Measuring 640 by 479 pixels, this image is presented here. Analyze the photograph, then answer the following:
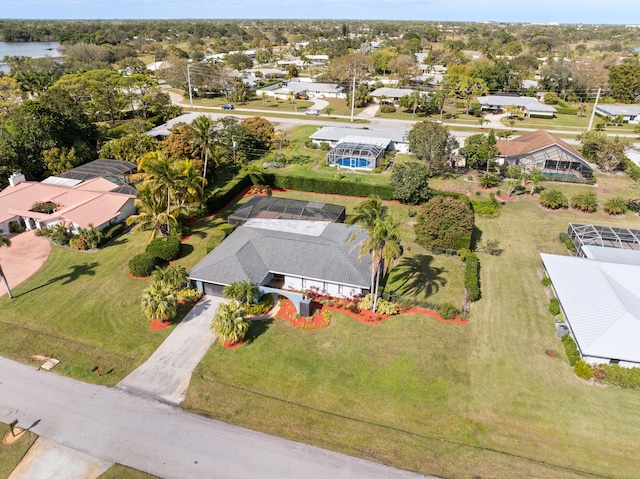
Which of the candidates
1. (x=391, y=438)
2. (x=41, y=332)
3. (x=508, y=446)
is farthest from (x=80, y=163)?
(x=508, y=446)

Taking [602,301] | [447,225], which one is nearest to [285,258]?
[447,225]

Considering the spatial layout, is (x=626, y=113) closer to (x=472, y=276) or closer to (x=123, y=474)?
(x=472, y=276)

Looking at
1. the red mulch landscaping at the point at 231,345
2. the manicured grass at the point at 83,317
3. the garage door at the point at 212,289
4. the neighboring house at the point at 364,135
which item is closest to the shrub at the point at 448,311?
the red mulch landscaping at the point at 231,345

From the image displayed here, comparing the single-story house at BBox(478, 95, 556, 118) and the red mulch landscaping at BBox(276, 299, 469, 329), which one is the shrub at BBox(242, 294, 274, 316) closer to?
the red mulch landscaping at BBox(276, 299, 469, 329)

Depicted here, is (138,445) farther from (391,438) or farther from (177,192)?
(177,192)

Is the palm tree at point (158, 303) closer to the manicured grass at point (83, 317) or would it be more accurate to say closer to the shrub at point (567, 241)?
the manicured grass at point (83, 317)
